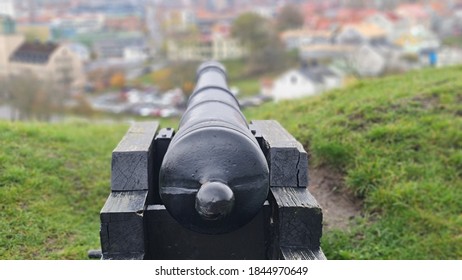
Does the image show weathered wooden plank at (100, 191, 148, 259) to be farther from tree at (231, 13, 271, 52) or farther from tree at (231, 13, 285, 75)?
tree at (231, 13, 271, 52)

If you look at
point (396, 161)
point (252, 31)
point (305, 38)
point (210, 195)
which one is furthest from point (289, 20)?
point (210, 195)

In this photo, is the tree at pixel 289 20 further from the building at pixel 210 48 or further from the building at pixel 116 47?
the building at pixel 116 47

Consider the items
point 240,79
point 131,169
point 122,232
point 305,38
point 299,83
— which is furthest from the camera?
point 305,38

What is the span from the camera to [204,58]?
135 ft

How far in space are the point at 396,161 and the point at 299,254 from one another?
7.11 ft

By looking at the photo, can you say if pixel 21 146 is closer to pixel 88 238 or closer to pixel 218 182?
pixel 88 238

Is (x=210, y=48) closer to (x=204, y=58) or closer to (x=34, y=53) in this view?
(x=204, y=58)

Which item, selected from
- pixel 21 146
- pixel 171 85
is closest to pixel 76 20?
pixel 171 85

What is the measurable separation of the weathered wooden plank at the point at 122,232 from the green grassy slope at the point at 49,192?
45.7 inches

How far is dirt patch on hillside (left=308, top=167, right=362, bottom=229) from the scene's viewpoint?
3.93 metres

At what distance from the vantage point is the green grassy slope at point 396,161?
3.68 meters

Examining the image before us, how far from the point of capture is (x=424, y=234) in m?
3.74

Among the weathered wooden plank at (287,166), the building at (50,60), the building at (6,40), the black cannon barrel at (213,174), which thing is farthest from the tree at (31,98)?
the black cannon barrel at (213,174)

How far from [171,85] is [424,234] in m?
31.6
